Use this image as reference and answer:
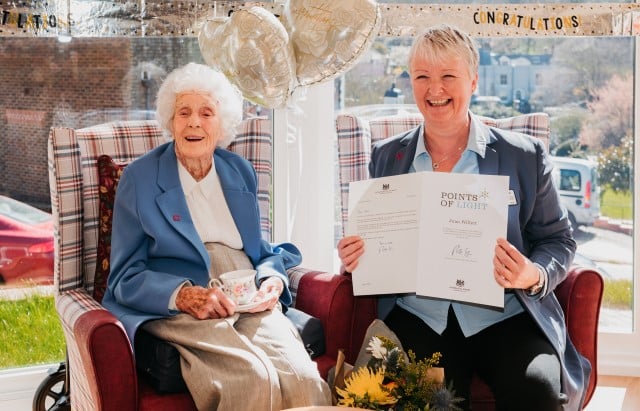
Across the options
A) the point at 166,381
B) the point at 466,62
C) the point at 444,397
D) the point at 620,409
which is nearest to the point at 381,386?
the point at 444,397

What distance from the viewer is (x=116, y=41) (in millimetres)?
3061

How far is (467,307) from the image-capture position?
228cm

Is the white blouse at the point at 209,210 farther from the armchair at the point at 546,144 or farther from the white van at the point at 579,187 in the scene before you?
the white van at the point at 579,187

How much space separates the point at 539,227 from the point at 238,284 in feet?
2.70

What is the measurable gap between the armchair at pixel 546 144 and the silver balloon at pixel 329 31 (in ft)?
0.78

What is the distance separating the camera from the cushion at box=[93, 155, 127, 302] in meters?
2.47

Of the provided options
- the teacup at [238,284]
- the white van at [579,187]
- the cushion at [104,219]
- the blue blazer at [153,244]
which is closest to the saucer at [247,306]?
the teacup at [238,284]

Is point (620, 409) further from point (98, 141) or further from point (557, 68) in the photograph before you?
point (98, 141)

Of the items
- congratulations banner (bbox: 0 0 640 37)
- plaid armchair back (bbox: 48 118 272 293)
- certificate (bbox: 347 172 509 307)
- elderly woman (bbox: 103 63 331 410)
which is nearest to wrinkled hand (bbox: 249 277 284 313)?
elderly woman (bbox: 103 63 331 410)

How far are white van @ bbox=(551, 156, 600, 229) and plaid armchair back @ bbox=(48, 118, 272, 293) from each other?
143 cm

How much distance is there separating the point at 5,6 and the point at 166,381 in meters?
1.49

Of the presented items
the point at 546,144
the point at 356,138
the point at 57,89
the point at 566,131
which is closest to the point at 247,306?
the point at 356,138

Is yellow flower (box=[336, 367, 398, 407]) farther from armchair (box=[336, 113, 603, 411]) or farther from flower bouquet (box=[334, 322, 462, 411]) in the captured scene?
armchair (box=[336, 113, 603, 411])
